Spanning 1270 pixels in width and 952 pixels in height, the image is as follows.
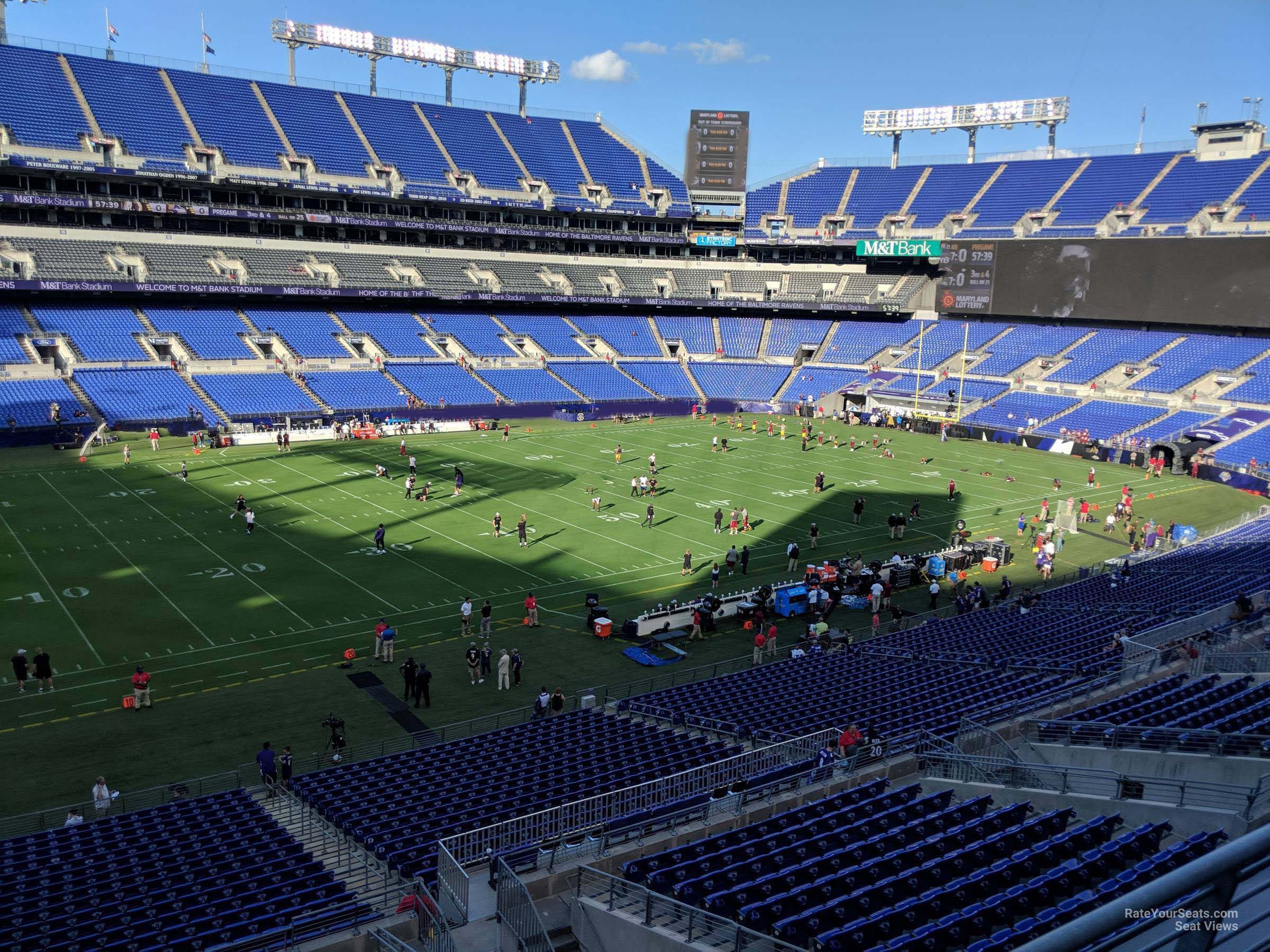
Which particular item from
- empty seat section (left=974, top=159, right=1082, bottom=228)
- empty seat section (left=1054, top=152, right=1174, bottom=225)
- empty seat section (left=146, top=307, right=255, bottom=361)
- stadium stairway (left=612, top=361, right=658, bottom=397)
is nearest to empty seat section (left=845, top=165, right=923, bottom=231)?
empty seat section (left=974, top=159, right=1082, bottom=228)

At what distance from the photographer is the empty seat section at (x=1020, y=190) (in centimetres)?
8138

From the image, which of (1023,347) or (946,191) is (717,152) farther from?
(1023,347)

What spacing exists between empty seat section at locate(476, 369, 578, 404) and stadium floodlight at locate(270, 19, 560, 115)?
113ft

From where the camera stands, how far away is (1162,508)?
150 feet

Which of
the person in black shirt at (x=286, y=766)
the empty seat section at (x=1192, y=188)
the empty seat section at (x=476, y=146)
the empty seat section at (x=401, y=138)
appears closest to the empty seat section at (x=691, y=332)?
the empty seat section at (x=476, y=146)

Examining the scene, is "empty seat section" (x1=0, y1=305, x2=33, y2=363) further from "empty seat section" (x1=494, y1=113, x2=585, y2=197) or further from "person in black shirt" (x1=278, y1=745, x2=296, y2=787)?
"person in black shirt" (x1=278, y1=745, x2=296, y2=787)

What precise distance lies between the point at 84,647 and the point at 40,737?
5493mm

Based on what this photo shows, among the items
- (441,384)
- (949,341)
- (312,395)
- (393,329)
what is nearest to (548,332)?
(393,329)

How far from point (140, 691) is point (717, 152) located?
81.3 m

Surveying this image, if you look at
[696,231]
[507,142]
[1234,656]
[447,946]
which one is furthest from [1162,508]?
[507,142]

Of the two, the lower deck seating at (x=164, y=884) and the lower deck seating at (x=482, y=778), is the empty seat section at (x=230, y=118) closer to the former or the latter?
the lower deck seating at (x=482, y=778)

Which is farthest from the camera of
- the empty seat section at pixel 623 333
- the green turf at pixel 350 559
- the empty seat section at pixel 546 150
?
the empty seat section at pixel 546 150

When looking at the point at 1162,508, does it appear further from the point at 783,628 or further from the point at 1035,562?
the point at 783,628

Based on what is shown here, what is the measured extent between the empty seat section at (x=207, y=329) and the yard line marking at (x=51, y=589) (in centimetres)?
2772
